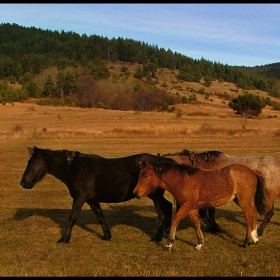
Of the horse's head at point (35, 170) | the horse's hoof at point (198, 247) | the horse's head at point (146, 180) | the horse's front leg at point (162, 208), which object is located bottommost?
the horse's hoof at point (198, 247)

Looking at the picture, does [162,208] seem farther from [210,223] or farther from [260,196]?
[260,196]

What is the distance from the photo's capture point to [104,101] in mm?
99062

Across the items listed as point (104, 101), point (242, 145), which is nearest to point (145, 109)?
point (104, 101)

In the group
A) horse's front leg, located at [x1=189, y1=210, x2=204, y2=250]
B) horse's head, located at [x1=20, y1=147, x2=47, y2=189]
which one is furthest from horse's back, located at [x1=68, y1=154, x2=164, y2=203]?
horse's front leg, located at [x1=189, y1=210, x2=204, y2=250]

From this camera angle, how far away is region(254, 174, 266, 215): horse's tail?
7.86 metres

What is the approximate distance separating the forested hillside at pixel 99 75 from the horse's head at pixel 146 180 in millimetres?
80032

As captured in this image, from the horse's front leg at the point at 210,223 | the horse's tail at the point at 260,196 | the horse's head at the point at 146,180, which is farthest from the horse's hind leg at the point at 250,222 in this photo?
the horse's head at the point at 146,180

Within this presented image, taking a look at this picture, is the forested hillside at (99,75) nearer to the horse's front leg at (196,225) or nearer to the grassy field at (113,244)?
the grassy field at (113,244)

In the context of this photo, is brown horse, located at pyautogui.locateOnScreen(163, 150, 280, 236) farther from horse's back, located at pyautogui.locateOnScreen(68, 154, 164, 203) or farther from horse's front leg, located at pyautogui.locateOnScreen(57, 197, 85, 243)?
horse's front leg, located at pyautogui.locateOnScreen(57, 197, 85, 243)

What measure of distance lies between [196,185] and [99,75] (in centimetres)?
13181

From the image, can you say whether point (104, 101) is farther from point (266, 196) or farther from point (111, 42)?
point (111, 42)

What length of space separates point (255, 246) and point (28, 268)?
4.54 metres

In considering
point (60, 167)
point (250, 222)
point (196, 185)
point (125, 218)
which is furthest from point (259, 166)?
point (60, 167)

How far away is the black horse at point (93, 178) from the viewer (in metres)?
8.12
